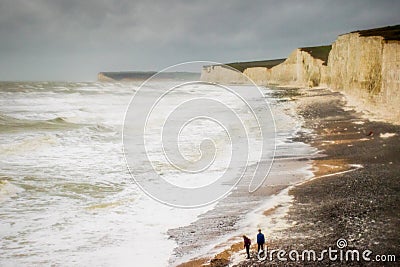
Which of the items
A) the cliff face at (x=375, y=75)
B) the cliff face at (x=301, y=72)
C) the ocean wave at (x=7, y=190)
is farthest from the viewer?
the cliff face at (x=301, y=72)

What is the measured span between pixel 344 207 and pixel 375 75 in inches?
935

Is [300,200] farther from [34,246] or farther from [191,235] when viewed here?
[34,246]

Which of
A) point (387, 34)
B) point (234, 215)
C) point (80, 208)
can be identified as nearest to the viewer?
point (234, 215)

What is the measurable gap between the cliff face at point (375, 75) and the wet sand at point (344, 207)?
5787mm

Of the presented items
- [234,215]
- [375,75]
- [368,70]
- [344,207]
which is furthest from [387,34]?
[234,215]

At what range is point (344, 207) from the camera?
1098 cm

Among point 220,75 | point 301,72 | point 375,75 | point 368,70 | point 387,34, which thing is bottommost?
point 375,75

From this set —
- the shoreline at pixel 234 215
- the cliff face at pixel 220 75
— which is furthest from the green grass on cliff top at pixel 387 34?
the cliff face at pixel 220 75

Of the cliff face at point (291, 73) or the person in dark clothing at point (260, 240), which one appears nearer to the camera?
the person in dark clothing at point (260, 240)

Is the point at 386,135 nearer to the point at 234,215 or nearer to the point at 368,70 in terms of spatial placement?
the point at 368,70

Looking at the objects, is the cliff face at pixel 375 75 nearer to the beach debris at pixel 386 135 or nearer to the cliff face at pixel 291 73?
the beach debris at pixel 386 135

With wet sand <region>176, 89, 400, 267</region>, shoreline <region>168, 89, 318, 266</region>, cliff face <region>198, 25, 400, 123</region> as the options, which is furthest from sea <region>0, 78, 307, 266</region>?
cliff face <region>198, 25, 400, 123</region>

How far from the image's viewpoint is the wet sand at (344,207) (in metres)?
8.64

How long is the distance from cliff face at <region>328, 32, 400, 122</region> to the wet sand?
19.0 ft
